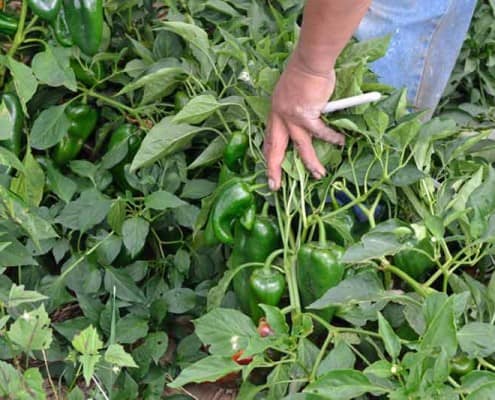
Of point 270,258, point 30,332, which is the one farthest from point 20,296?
point 270,258

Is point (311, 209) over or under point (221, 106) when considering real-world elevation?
under

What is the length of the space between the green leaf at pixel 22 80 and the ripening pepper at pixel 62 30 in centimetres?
11

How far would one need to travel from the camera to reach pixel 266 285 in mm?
1243

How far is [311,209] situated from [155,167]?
0.36 meters

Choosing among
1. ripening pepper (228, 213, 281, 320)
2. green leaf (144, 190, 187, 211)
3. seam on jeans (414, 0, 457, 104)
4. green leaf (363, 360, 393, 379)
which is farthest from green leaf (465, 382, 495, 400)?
seam on jeans (414, 0, 457, 104)

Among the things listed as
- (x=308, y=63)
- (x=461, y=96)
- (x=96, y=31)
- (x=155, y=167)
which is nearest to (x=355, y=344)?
(x=308, y=63)

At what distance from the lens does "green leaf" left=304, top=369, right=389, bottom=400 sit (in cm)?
98

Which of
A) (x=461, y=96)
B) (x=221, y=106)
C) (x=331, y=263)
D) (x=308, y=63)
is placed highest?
(x=308, y=63)

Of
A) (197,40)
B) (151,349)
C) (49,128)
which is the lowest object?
(151,349)

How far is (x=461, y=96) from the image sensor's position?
210 cm

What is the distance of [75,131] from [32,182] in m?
0.16

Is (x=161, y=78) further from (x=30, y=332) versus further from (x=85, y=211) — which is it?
(x=30, y=332)

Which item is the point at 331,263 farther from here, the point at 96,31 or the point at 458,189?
the point at 96,31

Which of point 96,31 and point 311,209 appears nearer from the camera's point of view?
point 311,209
